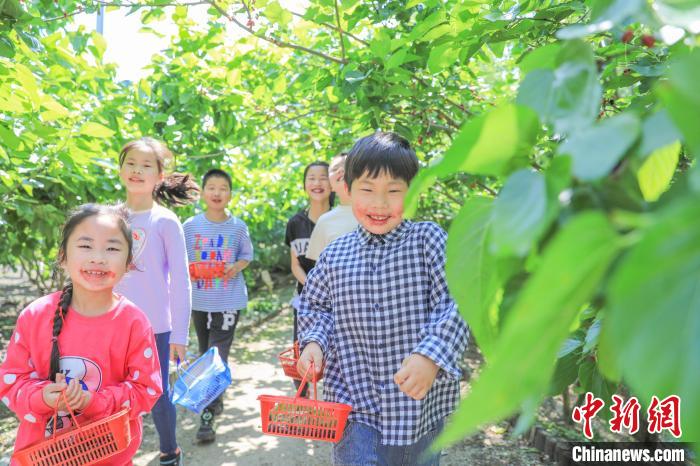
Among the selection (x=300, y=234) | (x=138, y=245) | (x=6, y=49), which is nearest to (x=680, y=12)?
(x=6, y=49)

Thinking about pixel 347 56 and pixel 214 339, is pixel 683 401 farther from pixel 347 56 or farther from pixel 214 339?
pixel 214 339

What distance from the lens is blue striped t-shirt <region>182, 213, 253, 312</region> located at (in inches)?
175

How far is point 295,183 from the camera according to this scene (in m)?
7.16

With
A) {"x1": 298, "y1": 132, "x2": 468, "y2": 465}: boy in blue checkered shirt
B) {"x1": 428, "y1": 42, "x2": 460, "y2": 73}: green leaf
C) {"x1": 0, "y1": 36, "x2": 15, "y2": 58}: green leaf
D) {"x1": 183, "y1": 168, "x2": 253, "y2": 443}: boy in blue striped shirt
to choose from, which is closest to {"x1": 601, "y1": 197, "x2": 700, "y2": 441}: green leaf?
{"x1": 428, "y1": 42, "x2": 460, "y2": 73}: green leaf

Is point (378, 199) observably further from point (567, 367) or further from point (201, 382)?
point (201, 382)

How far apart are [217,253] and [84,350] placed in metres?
2.49

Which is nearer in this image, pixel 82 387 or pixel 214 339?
pixel 82 387

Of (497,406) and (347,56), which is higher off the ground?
(347,56)

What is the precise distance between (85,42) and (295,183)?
12.0ft

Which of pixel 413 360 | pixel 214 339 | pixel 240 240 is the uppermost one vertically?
pixel 240 240

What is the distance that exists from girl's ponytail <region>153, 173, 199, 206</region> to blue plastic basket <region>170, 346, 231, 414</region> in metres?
1.11

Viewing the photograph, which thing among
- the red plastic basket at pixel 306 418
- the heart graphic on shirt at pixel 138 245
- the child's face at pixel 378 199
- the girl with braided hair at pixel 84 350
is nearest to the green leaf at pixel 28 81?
the girl with braided hair at pixel 84 350

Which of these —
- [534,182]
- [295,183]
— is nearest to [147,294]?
[534,182]

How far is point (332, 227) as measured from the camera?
379cm
